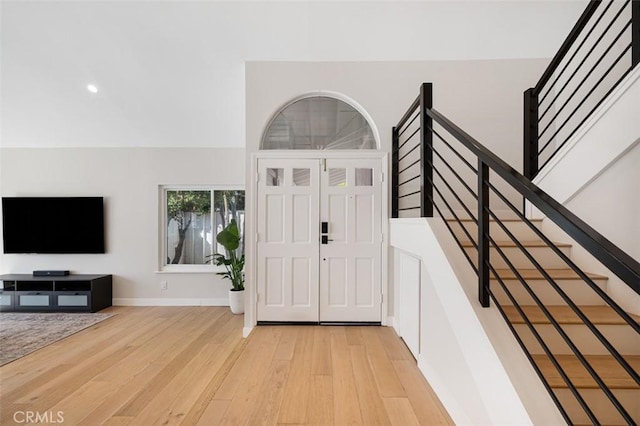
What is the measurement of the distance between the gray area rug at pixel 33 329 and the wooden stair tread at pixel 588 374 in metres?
4.44

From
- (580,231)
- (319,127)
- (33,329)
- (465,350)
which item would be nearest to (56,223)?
(33,329)

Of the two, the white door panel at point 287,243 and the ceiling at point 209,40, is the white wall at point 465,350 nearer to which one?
the white door panel at point 287,243

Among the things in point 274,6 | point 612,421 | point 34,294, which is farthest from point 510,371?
point 34,294

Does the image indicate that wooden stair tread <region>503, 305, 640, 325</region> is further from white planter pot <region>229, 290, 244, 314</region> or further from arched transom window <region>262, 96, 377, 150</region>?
white planter pot <region>229, 290, 244, 314</region>

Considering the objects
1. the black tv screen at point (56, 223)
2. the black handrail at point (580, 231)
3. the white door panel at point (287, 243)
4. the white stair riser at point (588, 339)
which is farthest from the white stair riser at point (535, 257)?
the black tv screen at point (56, 223)

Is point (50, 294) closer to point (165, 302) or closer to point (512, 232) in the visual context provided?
point (165, 302)

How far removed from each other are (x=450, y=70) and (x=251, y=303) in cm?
354

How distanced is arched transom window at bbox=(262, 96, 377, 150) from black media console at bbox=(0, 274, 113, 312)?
355cm

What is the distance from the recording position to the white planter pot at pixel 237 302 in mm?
4688

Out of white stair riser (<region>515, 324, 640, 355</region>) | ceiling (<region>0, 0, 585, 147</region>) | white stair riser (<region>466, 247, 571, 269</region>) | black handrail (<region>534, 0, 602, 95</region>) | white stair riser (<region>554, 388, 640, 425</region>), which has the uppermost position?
ceiling (<region>0, 0, 585, 147</region>)

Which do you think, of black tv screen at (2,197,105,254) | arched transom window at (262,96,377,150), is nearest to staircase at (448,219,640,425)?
arched transom window at (262,96,377,150)

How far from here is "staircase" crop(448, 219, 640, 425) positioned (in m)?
1.36

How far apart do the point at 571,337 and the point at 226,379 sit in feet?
7.69

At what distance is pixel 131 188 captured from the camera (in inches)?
201
